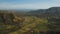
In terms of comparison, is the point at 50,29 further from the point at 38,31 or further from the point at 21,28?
the point at 21,28

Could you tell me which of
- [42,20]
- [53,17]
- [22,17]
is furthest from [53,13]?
[22,17]

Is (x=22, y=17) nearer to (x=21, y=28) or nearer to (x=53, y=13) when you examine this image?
(x=21, y=28)

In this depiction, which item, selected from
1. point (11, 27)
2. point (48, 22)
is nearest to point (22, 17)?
point (11, 27)

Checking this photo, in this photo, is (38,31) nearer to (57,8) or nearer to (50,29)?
(50,29)

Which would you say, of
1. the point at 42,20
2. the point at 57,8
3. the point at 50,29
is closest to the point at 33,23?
the point at 42,20

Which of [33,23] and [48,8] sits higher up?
[48,8]

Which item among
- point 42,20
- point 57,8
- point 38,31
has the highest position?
point 57,8

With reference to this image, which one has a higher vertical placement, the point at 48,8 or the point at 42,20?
the point at 48,8
